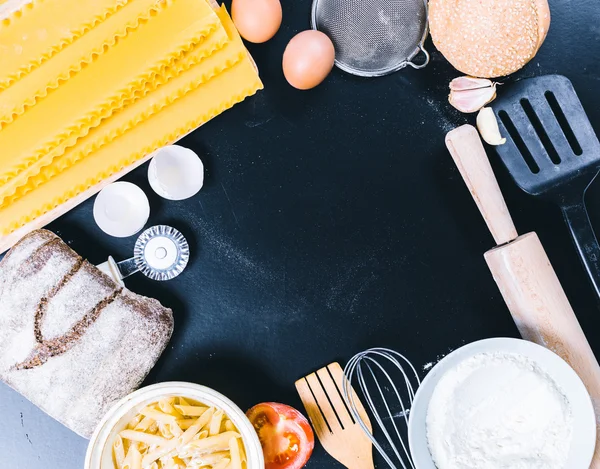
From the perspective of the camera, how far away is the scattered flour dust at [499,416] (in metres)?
1.07

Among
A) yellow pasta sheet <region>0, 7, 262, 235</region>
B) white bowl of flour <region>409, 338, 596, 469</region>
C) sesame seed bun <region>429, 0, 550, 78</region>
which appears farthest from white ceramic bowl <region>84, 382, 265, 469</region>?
sesame seed bun <region>429, 0, 550, 78</region>

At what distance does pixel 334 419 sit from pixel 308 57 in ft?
2.38

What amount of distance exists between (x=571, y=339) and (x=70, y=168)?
1031mm

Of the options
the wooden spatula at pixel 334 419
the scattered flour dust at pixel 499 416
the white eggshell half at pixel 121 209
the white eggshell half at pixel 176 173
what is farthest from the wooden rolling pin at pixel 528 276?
the white eggshell half at pixel 121 209

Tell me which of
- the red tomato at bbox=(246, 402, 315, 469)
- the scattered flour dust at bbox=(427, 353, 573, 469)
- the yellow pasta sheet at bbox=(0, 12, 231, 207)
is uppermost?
the yellow pasta sheet at bbox=(0, 12, 231, 207)

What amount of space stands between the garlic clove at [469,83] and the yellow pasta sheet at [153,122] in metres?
0.40

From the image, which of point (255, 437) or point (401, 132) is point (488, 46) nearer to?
point (401, 132)

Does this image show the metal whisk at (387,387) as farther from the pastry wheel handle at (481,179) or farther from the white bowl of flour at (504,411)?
the pastry wheel handle at (481,179)

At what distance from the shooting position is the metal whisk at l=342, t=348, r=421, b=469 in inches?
48.8

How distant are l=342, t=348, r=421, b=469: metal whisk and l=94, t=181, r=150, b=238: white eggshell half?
1.72 ft

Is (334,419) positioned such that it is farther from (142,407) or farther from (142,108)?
(142,108)

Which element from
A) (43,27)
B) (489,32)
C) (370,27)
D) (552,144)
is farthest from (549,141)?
(43,27)

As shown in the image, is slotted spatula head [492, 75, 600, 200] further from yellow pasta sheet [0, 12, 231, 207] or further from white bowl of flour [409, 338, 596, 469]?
yellow pasta sheet [0, 12, 231, 207]

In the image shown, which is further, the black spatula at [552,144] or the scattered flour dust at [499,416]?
the black spatula at [552,144]
